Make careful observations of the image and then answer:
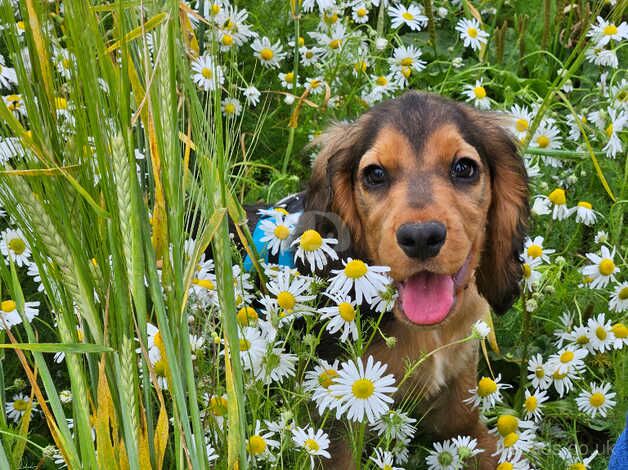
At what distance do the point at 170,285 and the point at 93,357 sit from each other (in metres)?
0.20

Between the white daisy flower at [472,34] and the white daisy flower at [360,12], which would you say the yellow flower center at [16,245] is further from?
the white daisy flower at [472,34]

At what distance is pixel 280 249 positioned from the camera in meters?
2.51

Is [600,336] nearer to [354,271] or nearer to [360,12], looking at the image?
[354,271]

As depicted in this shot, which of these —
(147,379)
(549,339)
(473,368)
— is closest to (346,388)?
(147,379)

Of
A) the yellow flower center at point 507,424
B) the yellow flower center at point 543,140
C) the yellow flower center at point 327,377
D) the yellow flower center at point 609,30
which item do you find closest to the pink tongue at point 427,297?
the yellow flower center at point 507,424

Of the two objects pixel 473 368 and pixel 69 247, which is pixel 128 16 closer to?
pixel 69 247

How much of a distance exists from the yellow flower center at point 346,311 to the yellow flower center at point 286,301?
13 centimetres

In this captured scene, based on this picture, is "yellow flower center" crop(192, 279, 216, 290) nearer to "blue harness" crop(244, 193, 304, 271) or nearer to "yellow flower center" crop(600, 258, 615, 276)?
"blue harness" crop(244, 193, 304, 271)

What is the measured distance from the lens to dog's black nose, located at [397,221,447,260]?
7.54 ft

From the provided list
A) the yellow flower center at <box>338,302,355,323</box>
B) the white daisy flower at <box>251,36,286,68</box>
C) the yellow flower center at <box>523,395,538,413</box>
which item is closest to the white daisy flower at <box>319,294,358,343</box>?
the yellow flower center at <box>338,302,355,323</box>

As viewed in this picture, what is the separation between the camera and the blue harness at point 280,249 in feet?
8.79

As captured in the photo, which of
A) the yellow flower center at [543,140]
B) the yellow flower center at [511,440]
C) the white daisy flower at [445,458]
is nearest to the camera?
the yellow flower center at [511,440]

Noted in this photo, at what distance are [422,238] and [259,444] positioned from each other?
0.69m

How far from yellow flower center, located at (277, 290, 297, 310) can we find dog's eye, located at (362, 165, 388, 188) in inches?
30.8
